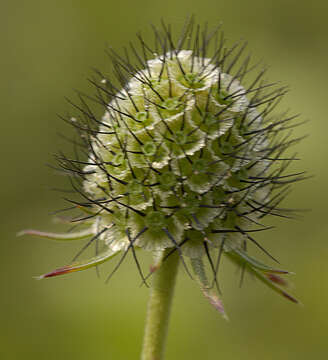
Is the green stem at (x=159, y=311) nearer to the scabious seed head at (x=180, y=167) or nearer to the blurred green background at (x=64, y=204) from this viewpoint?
the scabious seed head at (x=180, y=167)

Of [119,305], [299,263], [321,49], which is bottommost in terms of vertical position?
[119,305]

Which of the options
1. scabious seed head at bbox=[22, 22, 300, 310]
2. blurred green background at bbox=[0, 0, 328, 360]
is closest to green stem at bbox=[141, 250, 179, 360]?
scabious seed head at bbox=[22, 22, 300, 310]

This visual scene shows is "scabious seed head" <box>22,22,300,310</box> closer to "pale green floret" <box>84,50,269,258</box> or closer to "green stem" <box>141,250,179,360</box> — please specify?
"pale green floret" <box>84,50,269,258</box>

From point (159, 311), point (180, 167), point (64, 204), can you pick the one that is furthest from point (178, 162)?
point (64, 204)

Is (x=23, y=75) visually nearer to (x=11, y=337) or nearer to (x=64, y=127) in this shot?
(x=64, y=127)

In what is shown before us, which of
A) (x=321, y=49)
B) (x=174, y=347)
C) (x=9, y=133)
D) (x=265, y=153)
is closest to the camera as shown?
(x=265, y=153)

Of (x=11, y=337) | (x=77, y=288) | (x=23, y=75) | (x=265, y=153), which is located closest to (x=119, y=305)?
(x=77, y=288)
